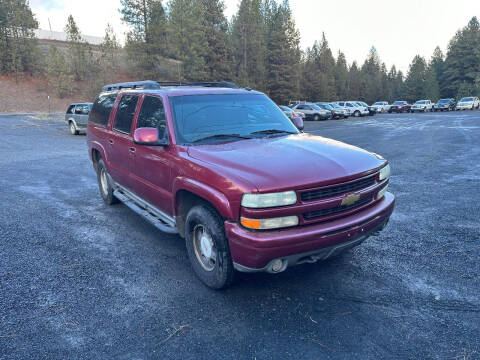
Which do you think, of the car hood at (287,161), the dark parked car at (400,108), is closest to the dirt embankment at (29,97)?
the car hood at (287,161)

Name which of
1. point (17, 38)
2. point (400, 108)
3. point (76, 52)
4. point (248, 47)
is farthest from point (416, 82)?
point (17, 38)

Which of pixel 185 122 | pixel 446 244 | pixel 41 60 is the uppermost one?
pixel 41 60

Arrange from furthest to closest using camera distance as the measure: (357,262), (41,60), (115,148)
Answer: (41,60)
(115,148)
(357,262)

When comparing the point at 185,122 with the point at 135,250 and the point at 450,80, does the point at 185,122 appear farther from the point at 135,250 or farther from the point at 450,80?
the point at 450,80

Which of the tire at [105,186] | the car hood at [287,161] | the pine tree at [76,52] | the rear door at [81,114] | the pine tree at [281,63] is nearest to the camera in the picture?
the car hood at [287,161]

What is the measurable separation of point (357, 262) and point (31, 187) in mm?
6970

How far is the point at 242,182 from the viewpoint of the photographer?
2859mm

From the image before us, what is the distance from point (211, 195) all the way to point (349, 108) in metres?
41.8

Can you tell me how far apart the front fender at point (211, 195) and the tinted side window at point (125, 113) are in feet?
5.80

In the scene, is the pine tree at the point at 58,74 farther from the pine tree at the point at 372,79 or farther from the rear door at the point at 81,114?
the pine tree at the point at 372,79

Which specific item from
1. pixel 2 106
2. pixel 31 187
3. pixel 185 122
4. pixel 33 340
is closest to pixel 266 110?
pixel 185 122

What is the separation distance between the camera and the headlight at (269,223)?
112 inches

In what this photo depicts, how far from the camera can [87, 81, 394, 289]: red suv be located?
287 centimetres

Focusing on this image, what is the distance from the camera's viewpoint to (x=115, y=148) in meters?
5.26
